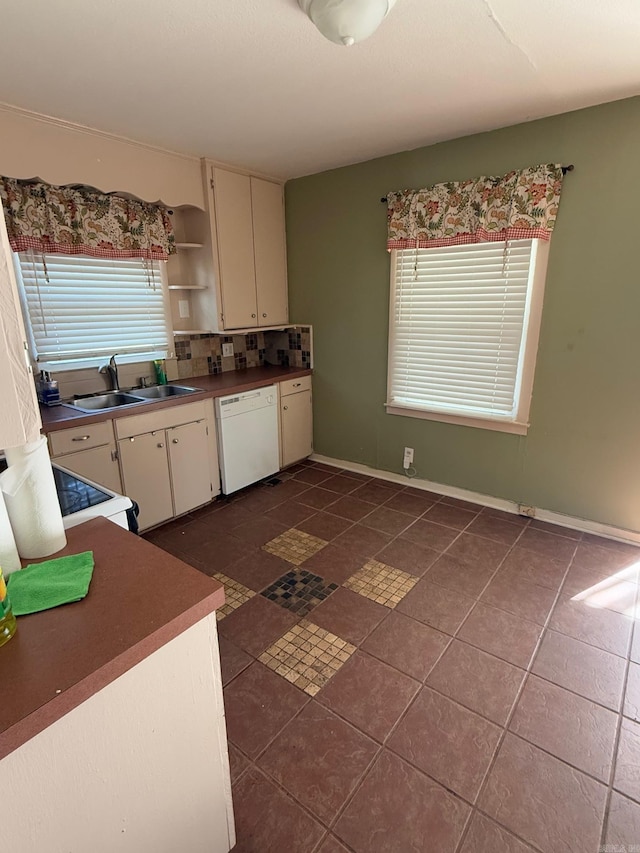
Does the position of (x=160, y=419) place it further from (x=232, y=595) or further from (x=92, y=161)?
(x=92, y=161)

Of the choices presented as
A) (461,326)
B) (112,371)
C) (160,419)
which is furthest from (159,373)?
(461,326)

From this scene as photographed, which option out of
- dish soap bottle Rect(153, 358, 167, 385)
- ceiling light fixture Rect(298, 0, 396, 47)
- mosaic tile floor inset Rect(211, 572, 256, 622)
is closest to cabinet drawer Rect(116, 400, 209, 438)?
dish soap bottle Rect(153, 358, 167, 385)

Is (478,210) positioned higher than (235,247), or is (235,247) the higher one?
(478,210)

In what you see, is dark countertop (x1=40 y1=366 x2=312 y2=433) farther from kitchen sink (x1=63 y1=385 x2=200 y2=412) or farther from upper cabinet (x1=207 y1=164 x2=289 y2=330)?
upper cabinet (x1=207 y1=164 x2=289 y2=330)

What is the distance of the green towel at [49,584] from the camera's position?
918 millimetres

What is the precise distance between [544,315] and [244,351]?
8.11 feet

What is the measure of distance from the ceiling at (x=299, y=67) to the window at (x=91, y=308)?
82 centimetres

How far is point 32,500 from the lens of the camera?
1036 millimetres

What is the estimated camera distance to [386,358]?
11.5ft

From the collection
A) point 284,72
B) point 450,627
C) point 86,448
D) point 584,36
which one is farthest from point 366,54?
point 450,627

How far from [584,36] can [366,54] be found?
2.84ft

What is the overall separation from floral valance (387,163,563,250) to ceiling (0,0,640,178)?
33cm

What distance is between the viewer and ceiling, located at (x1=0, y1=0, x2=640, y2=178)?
1597mm

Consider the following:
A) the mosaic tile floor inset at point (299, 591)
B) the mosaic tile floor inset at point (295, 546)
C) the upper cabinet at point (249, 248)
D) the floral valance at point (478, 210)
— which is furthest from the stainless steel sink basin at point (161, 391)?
the floral valance at point (478, 210)
